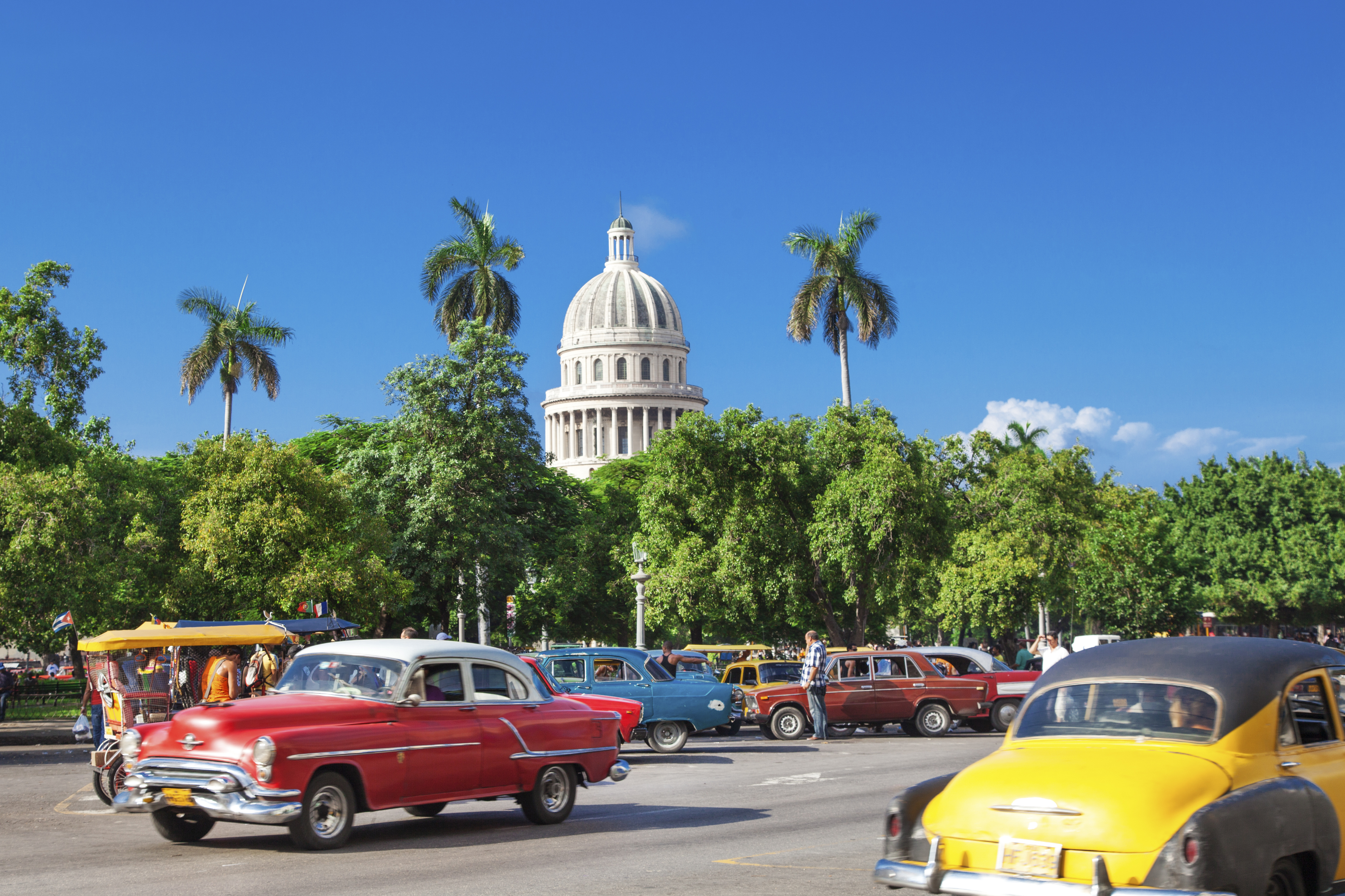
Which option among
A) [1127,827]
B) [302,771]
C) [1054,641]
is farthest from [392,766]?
[1054,641]

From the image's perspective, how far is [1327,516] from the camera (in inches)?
2761

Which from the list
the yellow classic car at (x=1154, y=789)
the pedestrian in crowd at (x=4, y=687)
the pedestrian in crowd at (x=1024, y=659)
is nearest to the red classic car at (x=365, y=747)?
the yellow classic car at (x=1154, y=789)

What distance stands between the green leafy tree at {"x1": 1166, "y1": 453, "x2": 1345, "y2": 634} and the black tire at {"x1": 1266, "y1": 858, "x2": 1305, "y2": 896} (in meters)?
64.8

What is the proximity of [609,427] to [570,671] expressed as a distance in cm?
11846

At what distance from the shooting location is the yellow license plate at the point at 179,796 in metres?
10.8

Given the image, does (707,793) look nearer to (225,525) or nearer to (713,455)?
(225,525)

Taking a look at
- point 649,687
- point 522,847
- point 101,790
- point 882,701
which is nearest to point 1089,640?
point 882,701

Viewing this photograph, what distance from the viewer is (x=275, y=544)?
1419 inches

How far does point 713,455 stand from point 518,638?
94.7ft

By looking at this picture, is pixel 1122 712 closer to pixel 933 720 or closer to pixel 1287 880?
pixel 1287 880

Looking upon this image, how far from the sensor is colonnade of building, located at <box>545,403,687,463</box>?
138125mm

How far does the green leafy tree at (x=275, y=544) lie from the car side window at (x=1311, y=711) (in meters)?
30.0

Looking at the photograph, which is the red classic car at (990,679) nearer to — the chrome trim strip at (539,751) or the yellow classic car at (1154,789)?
the chrome trim strip at (539,751)

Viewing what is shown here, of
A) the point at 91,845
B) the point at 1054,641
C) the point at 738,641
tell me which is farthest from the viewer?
the point at 738,641
